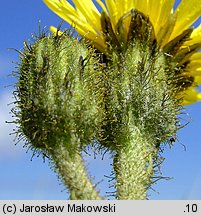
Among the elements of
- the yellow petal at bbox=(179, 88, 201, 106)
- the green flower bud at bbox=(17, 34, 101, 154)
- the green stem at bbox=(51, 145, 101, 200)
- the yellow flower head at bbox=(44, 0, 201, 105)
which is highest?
the yellow flower head at bbox=(44, 0, 201, 105)

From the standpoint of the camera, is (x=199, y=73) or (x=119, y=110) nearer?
(x=119, y=110)

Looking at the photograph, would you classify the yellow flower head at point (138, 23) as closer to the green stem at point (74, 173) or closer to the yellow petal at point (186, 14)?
the yellow petal at point (186, 14)

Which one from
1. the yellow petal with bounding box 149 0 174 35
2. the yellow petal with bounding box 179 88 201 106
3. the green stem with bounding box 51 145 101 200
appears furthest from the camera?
the yellow petal with bounding box 179 88 201 106

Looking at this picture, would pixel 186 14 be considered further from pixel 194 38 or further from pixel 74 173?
pixel 74 173

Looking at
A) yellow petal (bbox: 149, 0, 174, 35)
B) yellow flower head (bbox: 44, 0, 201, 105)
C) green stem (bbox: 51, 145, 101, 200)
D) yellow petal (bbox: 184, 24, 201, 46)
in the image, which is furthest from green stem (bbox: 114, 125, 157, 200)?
yellow petal (bbox: 184, 24, 201, 46)

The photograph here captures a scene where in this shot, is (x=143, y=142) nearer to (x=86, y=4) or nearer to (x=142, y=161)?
(x=142, y=161)

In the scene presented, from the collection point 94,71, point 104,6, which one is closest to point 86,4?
point 104,6

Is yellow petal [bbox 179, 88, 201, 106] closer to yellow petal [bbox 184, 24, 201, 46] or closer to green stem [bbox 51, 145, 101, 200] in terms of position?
yellow petal [bbox 184, 24, 201, 46]

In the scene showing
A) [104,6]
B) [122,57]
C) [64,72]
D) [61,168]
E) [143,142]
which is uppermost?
[104,6]
